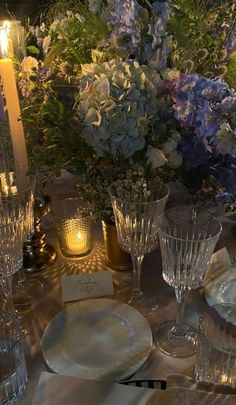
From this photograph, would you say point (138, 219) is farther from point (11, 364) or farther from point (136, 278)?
point (11, 364)

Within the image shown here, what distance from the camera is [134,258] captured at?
829 mm

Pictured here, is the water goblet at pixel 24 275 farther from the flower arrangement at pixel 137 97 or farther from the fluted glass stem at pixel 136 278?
the fluted glass stem at pixel 136 278

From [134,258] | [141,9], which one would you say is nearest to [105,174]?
[134,258]

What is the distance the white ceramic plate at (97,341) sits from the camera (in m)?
0.65

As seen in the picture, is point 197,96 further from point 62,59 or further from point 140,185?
point 62,59

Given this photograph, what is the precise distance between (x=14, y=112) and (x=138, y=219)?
0.33 metres

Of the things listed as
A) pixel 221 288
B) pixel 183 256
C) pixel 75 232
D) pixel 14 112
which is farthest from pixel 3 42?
pixel 221 288

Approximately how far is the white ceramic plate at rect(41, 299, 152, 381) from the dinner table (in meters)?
0.02

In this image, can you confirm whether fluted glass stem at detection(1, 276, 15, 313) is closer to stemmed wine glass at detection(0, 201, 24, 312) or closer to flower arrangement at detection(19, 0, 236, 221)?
stemmed wine glass at detection(0, 201, 24, 312)

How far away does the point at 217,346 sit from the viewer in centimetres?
60

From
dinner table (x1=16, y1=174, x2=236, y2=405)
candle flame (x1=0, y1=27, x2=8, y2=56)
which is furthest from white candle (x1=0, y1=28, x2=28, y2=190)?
dinner table (x1=16, y1=174, x2=236, y2=405)

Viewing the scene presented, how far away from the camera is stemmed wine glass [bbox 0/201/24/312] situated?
72cm

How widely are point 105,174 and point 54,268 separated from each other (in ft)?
0.91

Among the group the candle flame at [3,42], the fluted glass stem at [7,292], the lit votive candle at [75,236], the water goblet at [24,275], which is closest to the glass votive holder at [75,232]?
the lit votive candle at [75,236]
